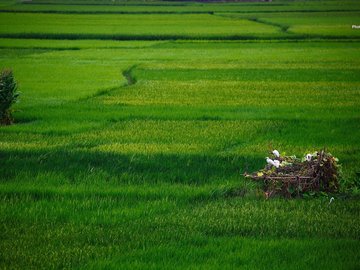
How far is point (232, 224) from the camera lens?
7.05 m

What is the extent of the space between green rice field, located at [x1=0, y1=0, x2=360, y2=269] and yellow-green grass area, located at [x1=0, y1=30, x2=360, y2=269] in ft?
0.07

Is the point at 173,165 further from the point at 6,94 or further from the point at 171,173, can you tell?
the point at 6,94

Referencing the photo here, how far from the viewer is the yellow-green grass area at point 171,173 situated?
245 inches

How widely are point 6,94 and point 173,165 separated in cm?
522

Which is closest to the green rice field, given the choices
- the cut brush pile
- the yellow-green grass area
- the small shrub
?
the yellow-green grass area

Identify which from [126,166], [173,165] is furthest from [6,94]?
A: [173,165]

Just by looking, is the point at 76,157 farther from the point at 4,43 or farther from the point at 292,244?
the point at 4,43

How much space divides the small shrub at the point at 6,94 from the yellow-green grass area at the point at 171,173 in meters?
0.44

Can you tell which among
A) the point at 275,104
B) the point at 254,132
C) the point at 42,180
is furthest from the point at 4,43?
the point at 42,180

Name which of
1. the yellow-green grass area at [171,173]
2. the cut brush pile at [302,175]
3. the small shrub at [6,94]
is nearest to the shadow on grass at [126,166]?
the yellow-green grass area at [171,173]

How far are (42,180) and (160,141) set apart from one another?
3311 mm

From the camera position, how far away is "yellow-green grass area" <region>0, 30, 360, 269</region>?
623cm


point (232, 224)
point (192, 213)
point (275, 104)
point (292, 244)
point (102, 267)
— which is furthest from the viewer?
point (275, 104)

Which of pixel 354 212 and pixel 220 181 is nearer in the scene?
pixel 354 212
